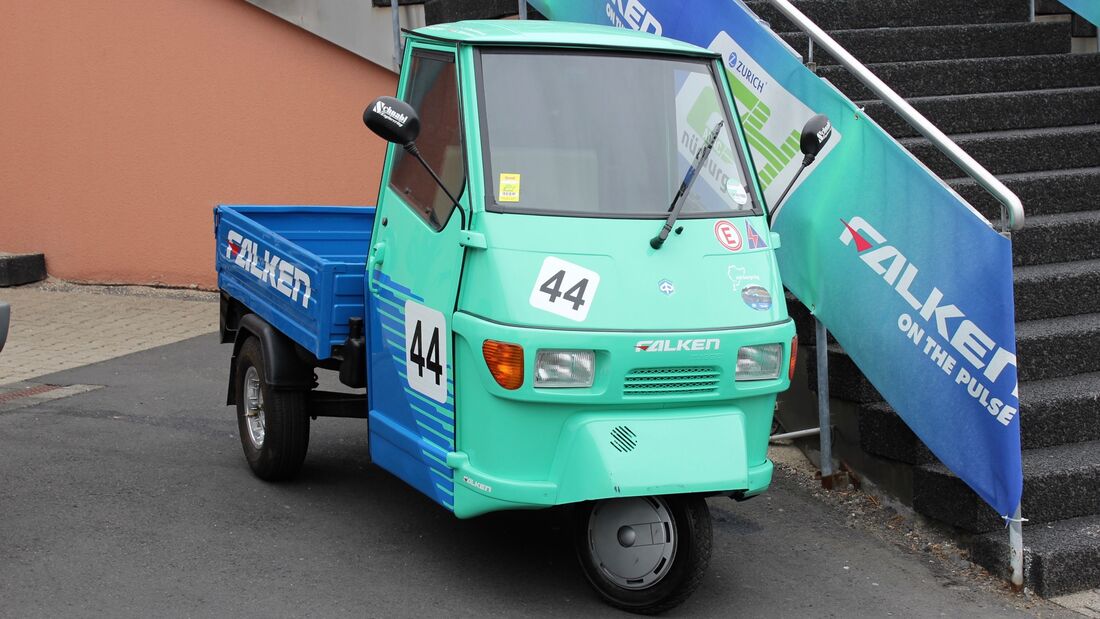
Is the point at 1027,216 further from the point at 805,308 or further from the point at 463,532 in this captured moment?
the point at 463,532

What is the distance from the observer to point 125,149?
39.9 ft

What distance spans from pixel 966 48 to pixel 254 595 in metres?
6.23

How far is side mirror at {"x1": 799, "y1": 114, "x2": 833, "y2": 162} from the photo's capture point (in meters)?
5.67

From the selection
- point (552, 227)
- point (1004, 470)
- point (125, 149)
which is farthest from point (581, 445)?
point (125, 149)

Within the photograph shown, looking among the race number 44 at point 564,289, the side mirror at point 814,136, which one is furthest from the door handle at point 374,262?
the side mirror at point 814,136

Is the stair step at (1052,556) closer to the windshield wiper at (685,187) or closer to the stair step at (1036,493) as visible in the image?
the stair step at (1036,493)

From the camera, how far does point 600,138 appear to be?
543cm

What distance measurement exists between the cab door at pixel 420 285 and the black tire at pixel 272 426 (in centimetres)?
77

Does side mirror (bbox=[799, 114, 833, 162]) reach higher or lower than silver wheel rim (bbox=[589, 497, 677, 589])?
higher

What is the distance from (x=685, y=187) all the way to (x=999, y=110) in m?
3.78

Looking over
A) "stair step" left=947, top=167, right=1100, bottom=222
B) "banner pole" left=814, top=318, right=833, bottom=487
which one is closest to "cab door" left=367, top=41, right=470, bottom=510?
"banner pole" left=814, top=318, right=833, bottom=487

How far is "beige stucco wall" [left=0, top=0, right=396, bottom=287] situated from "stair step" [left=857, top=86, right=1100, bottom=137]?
4.70 meters

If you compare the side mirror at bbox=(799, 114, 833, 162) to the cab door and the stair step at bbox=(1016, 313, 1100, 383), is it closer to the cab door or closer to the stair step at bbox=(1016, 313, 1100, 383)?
the cab door

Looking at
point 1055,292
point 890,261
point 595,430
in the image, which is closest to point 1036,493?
point 890,261
